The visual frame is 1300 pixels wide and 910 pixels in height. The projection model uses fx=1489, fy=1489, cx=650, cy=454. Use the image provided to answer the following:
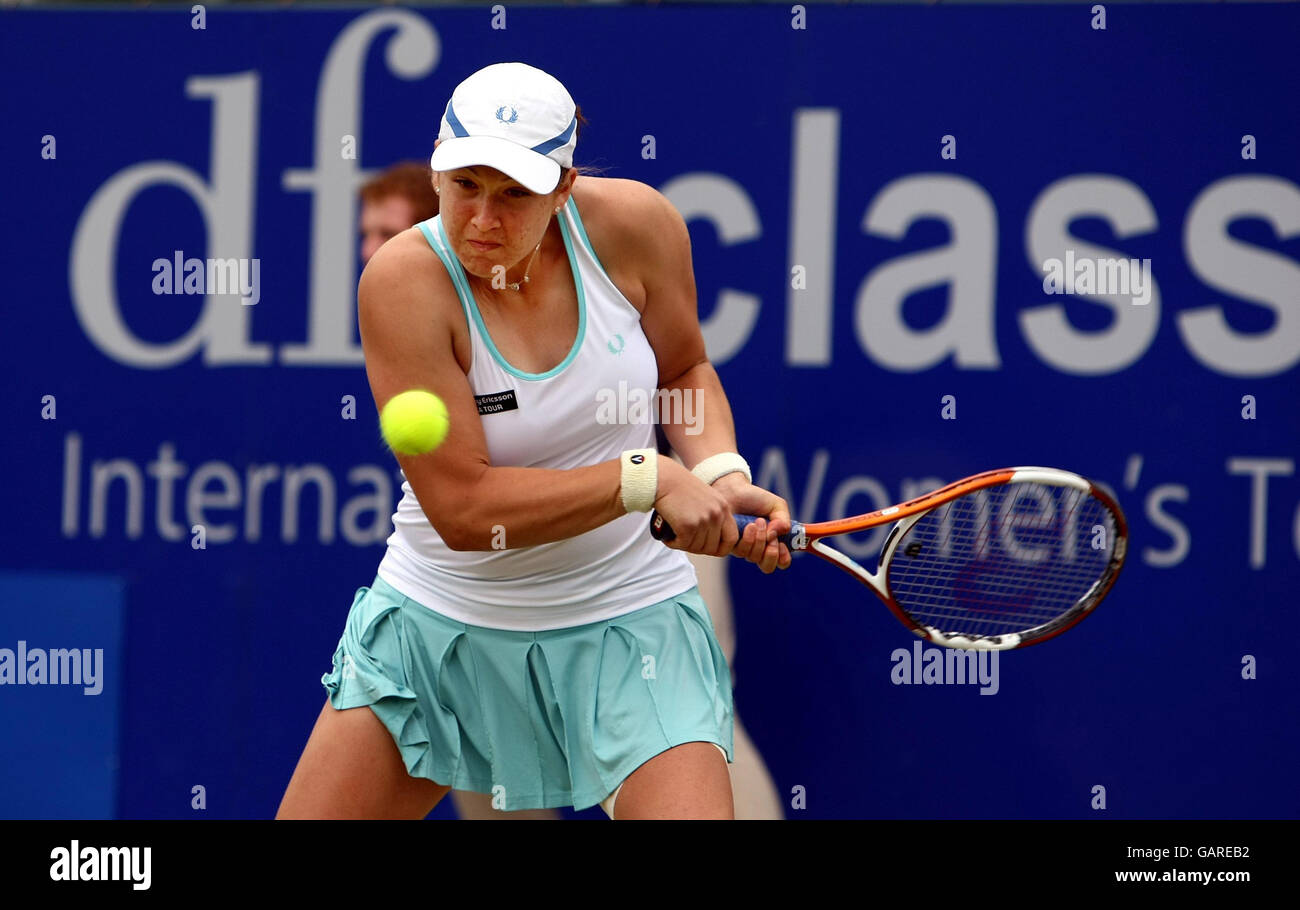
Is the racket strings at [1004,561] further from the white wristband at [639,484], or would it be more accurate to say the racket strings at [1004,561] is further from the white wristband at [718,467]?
the white wristband at [639,484]

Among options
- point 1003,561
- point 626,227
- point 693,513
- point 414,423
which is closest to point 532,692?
point 693,513

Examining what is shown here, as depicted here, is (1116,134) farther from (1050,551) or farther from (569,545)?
(569,545)

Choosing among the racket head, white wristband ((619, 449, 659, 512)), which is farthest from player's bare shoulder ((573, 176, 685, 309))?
the racket head

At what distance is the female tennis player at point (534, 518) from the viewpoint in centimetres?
256

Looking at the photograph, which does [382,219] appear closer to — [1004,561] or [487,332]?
[487,332]

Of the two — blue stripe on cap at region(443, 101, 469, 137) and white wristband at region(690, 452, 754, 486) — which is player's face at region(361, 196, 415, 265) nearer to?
blue stripe on cap at region(443, 101, 469, 137)

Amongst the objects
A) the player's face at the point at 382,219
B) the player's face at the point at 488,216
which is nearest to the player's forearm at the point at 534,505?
the player's face at the point at 488,216

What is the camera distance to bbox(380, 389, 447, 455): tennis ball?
97.0 inches

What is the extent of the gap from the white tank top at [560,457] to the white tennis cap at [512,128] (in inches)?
7.2

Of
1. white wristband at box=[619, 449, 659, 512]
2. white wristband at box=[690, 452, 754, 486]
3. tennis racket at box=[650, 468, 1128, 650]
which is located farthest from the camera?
tennis racket at box=[650, 468, 1128, 650]

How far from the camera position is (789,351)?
374cm

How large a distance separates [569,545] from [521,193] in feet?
2.13

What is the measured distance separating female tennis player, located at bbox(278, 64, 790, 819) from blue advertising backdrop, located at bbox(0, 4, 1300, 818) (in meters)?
0.96

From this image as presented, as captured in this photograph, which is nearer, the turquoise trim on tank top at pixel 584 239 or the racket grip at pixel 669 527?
the racket grip at pixel 669 527
